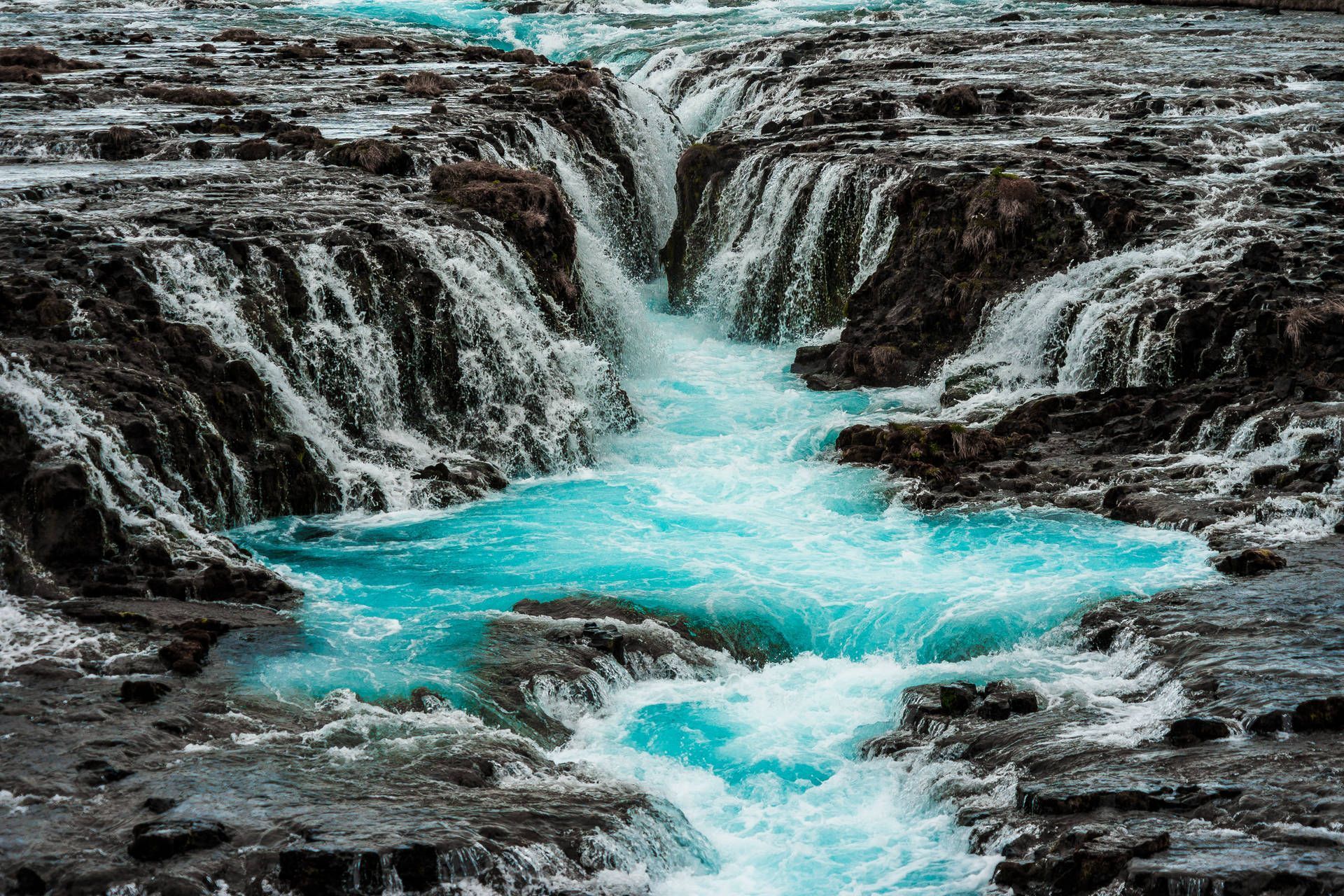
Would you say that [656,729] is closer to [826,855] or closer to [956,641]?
[826,855]

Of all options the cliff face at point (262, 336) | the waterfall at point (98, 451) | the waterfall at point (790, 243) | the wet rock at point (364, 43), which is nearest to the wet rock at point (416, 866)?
the cliff face at point (262, 336)

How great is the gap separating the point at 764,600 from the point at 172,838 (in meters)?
7.55

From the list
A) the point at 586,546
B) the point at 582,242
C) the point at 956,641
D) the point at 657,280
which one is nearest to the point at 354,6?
the point at 657,280

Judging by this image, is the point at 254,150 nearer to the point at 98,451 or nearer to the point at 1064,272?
the point at 98,451

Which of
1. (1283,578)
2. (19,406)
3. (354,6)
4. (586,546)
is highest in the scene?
(354,6)

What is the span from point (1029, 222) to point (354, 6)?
→ 47144mm

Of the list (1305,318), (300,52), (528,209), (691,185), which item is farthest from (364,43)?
(1305,318)

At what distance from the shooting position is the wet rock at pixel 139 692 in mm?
10508

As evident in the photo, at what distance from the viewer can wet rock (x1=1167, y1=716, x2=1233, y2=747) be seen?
9.98m

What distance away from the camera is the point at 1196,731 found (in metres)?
10.0

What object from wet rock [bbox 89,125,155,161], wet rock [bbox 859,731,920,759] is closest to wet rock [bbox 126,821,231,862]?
wet rock [bbox 859,731,920,759]

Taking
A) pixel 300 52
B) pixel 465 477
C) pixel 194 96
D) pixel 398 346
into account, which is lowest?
pixel 465 477

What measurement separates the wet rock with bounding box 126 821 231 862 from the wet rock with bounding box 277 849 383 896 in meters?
0.56

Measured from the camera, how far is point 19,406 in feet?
45.0
